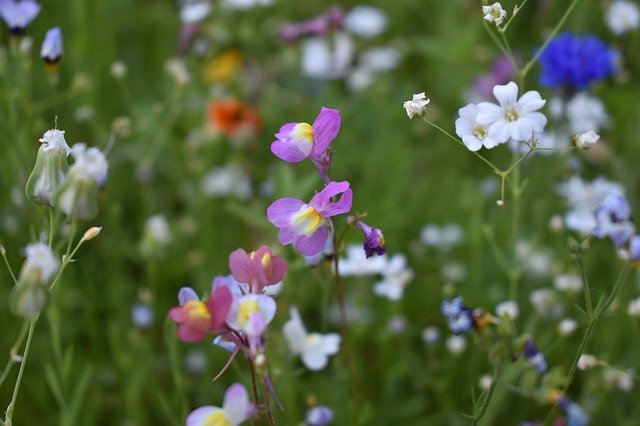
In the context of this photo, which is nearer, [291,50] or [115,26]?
[291,50]

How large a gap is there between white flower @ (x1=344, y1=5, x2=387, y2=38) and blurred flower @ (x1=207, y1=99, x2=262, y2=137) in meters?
0.51

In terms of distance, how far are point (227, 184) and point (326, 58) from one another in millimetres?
484

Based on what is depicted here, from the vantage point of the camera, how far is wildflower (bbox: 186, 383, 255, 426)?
82 centimetres

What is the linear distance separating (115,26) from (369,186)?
→ 99 centimetres

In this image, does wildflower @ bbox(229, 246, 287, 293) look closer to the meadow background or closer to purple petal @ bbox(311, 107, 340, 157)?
purple petal @ bbox(311, 107, 340, 157)

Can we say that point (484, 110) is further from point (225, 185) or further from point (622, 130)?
point (622, 130)

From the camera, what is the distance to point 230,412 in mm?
834

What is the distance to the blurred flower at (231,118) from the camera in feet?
6.31

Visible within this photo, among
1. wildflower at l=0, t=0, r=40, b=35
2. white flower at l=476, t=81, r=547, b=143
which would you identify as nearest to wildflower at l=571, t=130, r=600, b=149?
white flower at l=476, t=81, r=547, b=143

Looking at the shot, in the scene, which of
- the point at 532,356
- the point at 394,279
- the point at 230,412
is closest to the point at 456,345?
the point at 394,279

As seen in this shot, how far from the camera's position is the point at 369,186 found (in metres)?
1.91

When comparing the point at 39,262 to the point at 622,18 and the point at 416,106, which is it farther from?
the point at 622,18

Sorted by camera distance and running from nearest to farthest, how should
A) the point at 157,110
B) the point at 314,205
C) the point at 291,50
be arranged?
the point at 314,205
the point at 157,110
the point at 291,50

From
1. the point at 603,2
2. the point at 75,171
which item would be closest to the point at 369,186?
the point at 603,2
